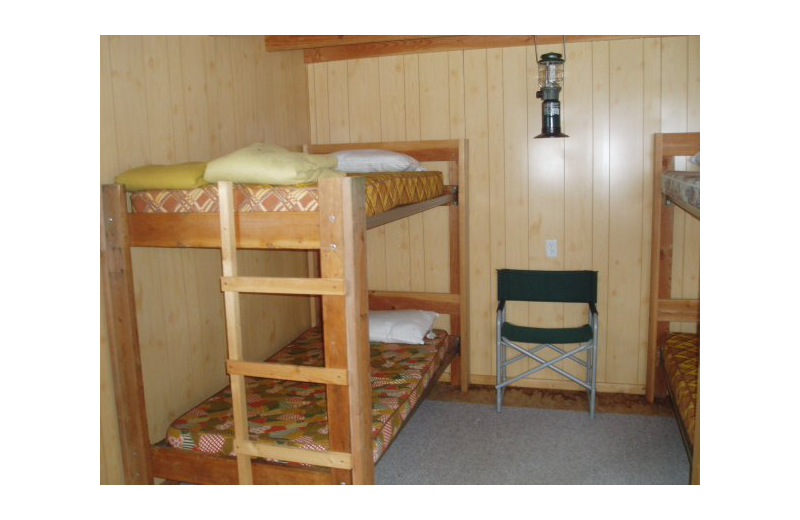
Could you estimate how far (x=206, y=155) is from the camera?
3.05 metres

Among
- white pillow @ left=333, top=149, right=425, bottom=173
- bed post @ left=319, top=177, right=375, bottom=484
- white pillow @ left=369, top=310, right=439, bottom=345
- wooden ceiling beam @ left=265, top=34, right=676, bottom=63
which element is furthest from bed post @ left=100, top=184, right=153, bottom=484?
wooden ceiling beam @ left=265, top=34, right=676, bottom=63

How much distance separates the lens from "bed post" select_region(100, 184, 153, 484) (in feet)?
7.78

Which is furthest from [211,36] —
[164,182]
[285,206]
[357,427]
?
[357,427]

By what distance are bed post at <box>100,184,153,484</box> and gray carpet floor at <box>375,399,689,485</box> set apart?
3.59 ft

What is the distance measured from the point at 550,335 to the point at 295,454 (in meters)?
1.86

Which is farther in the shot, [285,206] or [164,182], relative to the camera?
[164,182]

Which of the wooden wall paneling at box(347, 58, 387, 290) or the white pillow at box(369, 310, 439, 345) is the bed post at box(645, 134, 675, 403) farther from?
the wooden wall paneling at box(347, 58, 387, 290)

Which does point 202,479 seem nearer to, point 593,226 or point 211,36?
point 211,36

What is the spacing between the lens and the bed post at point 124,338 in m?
2.37

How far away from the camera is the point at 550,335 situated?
3.63 meters

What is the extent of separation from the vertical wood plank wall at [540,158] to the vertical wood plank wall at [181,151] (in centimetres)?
86

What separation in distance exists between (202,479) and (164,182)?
1.19 metres

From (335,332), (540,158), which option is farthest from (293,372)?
(540,158)

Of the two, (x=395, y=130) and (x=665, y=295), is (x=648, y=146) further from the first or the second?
(x=395, y=130)
